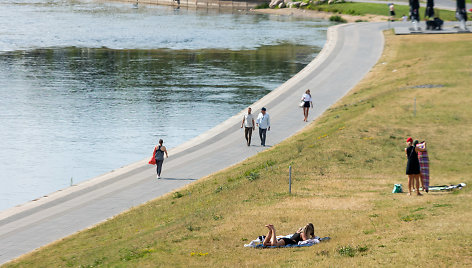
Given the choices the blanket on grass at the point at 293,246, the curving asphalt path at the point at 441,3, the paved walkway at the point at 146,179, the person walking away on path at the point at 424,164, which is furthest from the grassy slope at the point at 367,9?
the blanket on grass at the point at 293,246

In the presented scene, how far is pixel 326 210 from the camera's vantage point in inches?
828

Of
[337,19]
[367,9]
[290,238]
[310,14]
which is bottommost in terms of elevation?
[290,238]

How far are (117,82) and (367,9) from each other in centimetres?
5426

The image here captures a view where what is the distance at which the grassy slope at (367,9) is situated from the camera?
91250 millimetres

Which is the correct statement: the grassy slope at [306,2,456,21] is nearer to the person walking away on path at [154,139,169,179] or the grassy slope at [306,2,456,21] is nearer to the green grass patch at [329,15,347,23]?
the green grass patch at [329,15,347,23]

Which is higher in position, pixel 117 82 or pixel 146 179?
pixel 117 82

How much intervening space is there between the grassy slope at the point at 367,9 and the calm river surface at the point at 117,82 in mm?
5404

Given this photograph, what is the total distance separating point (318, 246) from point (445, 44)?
4876 cm

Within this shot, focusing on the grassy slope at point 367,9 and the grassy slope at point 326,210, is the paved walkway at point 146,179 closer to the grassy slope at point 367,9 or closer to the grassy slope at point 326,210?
→ the grassy slope at point 326,210

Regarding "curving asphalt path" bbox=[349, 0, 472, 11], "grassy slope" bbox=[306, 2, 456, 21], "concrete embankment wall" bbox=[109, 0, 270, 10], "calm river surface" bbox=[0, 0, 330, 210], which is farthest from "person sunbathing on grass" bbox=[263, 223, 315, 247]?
"concrete embankment wall" bbox=[109, 0, 270, 10]

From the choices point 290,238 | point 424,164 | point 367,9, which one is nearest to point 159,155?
point 424,164

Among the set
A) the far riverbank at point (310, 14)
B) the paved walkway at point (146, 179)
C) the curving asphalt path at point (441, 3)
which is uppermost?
the curving asphalt path at point (441, 3)

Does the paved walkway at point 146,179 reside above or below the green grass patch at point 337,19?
below

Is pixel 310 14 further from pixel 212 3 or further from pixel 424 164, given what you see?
pixel 424 164
